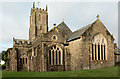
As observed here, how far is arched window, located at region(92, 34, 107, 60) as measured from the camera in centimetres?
2762

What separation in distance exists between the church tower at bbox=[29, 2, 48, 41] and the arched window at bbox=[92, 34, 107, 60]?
29.8 meters

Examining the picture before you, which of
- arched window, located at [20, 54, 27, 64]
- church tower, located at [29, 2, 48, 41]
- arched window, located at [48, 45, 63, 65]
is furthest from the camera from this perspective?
church tower, located at [29, 2, 48, 41]

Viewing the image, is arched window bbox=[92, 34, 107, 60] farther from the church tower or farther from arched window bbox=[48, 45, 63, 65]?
the church tower

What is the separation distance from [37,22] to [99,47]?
3308 cm

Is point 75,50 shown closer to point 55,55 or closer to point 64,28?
point 55,55

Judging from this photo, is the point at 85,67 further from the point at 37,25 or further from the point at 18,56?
the point at 37,25

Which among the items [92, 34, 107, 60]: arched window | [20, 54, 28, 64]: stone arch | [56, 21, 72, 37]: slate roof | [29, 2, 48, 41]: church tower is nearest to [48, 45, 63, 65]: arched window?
[92, 34, 107, 60]: arched window

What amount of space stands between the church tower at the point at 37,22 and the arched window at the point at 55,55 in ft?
84.8

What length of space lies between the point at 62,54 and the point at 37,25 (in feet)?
93.0

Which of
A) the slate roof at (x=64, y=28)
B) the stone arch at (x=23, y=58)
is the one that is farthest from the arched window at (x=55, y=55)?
the stone arch at (x=23, y=58)

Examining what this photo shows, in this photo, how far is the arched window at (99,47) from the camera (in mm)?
27625

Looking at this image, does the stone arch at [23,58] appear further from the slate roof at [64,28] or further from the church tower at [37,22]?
the church tower at [37,22]

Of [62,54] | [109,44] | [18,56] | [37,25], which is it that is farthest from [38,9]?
[109,44]

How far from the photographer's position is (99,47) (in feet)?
93.0
